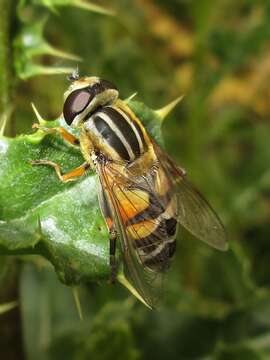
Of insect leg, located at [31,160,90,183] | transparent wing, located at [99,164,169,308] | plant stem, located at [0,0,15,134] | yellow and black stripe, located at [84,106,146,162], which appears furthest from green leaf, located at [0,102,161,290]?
plant stem, located at [0,0,15,134]

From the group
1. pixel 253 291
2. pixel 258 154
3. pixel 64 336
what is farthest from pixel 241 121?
pixel 64 336

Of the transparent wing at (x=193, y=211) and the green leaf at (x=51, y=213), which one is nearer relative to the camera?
the green leaf at (x=51, y=213)

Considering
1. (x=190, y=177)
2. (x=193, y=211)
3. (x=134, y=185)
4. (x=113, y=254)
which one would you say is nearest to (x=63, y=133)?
(x=134, y=185)

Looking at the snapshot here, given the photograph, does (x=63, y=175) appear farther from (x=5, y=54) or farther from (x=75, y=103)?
(x=5, y=54)

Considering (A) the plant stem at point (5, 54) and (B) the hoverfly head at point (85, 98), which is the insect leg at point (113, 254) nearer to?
(B) the hoverfly head at point (85, 98)

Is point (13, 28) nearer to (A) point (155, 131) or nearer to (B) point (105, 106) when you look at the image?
(B) point (105, 106)

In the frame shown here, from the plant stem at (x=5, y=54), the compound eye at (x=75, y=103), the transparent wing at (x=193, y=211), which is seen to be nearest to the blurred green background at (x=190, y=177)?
the plant stem at (x=5, y=54)
